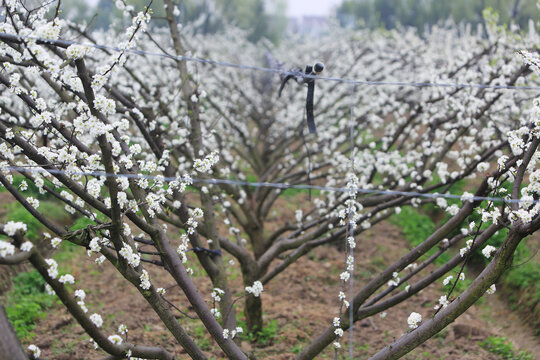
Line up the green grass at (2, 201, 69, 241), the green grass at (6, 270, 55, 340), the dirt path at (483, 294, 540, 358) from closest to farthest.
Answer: the green grass at (6, 270, 55, 340), the dirt path at (483, 294, 540, 358), the green grass at (2, 201, 69, 241)

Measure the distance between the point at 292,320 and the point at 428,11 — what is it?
34146 millimetres

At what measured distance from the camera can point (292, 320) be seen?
5.82 m

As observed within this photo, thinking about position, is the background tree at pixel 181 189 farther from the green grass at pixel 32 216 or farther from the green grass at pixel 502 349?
the green grass at pixel 32 216

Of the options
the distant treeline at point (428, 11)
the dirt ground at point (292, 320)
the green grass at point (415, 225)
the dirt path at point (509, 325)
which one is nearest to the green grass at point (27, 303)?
the dirt ground at point (292, 320)

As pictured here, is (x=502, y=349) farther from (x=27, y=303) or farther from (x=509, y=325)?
(x=27, y=303)

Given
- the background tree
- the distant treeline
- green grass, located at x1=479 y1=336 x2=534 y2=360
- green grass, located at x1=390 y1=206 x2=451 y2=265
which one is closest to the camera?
the background tree

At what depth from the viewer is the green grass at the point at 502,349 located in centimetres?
500

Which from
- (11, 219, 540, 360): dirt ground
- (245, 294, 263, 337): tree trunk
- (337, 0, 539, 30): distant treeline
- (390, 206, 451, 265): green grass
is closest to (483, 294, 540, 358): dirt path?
(11, 219, 540, 360): dirt ground

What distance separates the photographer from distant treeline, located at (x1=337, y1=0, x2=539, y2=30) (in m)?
25.9

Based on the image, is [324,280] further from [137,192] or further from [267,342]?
[137,192]

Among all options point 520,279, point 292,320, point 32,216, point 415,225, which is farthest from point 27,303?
point 415,225

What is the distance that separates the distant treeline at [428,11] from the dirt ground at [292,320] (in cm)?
1884

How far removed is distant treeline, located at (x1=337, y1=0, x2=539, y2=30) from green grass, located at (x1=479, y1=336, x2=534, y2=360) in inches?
791

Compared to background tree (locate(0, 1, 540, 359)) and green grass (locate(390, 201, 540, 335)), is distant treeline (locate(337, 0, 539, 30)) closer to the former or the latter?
green grass (locate(390, 201, 540, 335))
